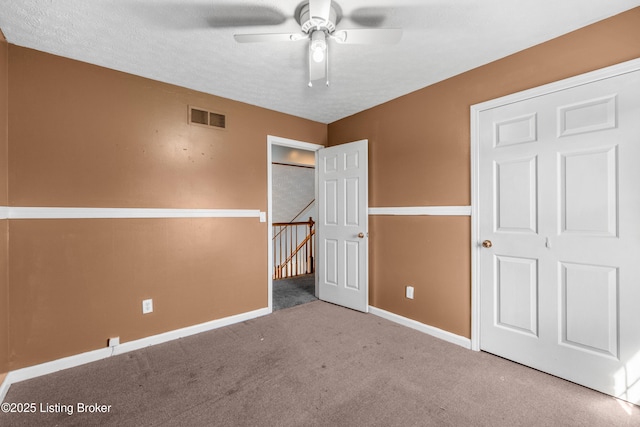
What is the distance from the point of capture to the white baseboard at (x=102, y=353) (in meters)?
2.01

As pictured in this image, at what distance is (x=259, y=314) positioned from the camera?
3.24 m

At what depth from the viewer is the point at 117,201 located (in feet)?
7.90

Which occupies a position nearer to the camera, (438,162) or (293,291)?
(438,162)

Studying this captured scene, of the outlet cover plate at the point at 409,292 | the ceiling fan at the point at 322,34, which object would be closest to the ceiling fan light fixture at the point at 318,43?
the ceiling fan at the point at 322,34

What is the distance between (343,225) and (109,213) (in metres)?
2.39

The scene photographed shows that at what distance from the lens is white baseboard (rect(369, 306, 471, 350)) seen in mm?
2510

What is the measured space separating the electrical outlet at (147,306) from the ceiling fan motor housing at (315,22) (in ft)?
8.44

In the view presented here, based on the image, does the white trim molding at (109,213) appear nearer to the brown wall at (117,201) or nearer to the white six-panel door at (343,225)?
the brown wall at (117,201)

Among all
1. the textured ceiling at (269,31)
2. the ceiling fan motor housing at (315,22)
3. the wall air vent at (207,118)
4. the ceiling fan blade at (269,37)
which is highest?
the textured ceiling at (269,31)

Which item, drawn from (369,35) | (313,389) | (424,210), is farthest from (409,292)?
(369,35)

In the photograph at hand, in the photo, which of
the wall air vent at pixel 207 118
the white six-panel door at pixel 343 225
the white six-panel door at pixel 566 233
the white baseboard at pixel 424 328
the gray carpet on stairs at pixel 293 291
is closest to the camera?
the white six-panel door at pixel 566 233

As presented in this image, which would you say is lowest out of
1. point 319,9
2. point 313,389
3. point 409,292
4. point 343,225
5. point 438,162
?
point 313,389

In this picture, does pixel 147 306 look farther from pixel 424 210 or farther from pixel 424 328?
pixel 424 210

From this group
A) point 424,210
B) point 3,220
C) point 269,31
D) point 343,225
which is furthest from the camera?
point 343,225
